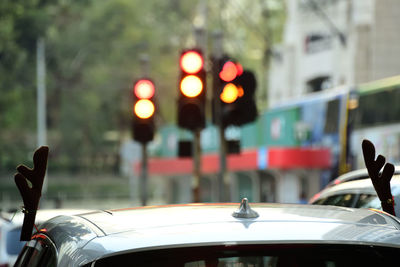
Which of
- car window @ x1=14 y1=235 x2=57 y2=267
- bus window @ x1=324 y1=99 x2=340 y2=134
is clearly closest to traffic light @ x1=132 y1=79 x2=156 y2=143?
car window @ x1=14 y1=235 x2=57 y2=267

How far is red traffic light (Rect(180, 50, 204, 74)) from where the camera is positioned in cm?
1334

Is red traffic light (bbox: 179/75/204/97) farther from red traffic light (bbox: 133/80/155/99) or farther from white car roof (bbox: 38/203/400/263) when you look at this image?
white car roof (bbox: 38/203/400/263)

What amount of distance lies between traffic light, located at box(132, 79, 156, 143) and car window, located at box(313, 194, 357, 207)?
9.37 m

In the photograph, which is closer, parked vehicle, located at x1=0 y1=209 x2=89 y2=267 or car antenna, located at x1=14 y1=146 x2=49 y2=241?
car antenna, located at x1=14 y1=146 x2=49 y2=241

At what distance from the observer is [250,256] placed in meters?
2.90

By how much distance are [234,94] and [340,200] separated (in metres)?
7.96

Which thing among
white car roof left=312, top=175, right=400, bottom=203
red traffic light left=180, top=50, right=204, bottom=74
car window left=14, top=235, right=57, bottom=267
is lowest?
car window left=14, top=235, right=57, bottom=267

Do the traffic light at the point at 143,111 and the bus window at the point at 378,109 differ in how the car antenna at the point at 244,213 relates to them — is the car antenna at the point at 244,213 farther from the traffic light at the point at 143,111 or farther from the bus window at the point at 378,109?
the bus window at the point at 378,109

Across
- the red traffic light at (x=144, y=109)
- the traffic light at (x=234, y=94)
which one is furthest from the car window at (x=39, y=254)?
the red traffic light at (x=144, y=109)

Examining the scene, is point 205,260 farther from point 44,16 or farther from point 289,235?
point 44,16

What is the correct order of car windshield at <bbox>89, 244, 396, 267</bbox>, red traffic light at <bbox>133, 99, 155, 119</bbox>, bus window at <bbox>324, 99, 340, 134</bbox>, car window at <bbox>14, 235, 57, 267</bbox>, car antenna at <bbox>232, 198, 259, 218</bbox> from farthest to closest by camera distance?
1. bus window at <bbox>324, 99, 340, 134</bbox>
2. red traffic light at <bbox>133, 99, 155, 119</bbox>
3. car window at <bbox>14, 235, 57, 267</bbox>
4. car antenna at <bbox>232, 198, 259, 218</bbox>
5. car windshield at <bbox>89, 244, 396, 267</bbox>

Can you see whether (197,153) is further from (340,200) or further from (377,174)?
(377,174)

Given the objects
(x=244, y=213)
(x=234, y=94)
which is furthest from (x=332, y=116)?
(x=244, y=213)

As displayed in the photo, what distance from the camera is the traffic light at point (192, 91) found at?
42.8 feet
